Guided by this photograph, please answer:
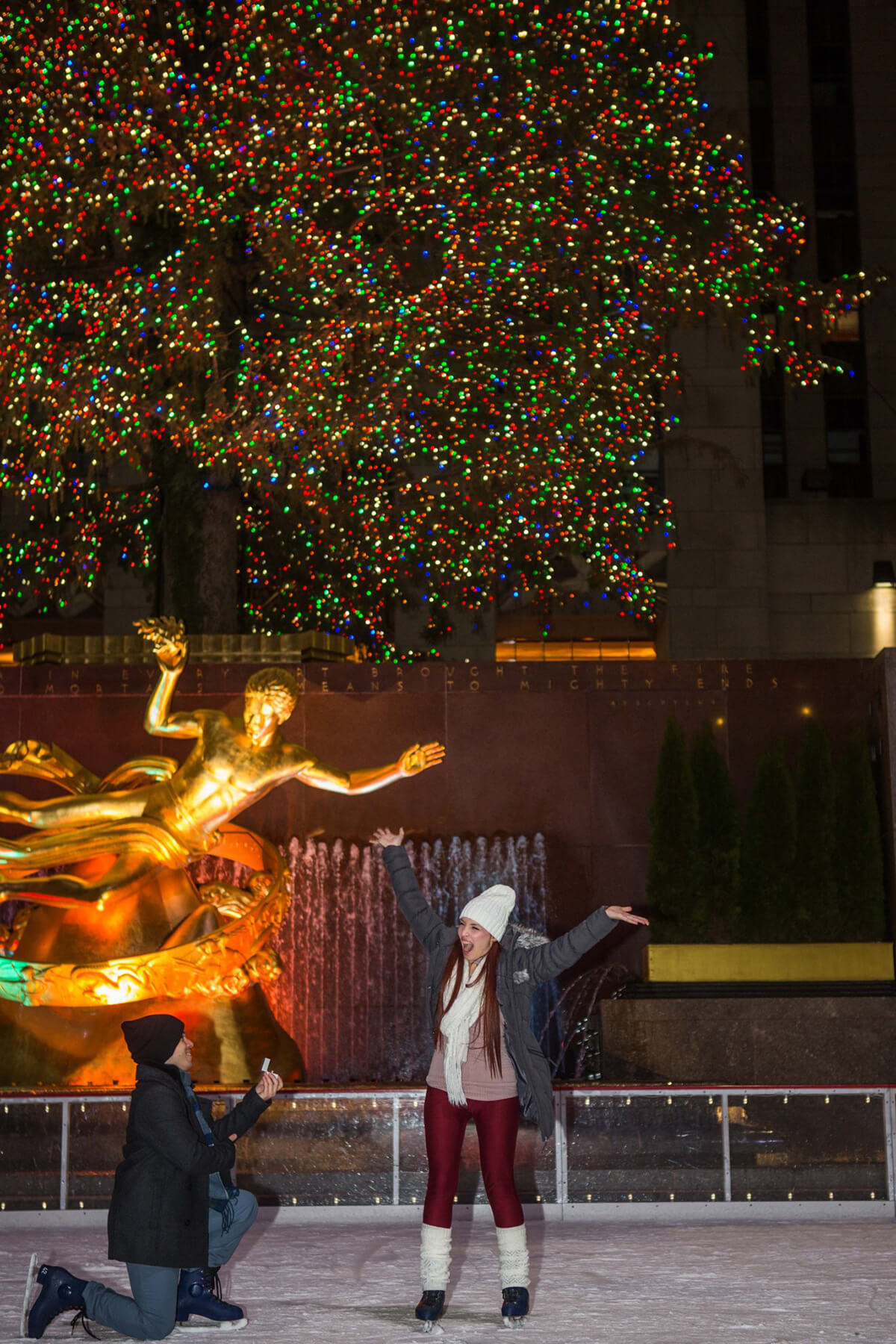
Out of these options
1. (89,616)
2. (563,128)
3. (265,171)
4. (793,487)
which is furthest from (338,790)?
(793,487)

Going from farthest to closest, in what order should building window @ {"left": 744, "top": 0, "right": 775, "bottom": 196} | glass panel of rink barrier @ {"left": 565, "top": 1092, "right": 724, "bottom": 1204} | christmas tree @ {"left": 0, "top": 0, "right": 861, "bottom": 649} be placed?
building window @ {"left": 744, "top": 0, "right": 775, "bottom": 196} → christmas tree @ {"left": 0, "top": 0, "right": 861, "bottom": 649} → glass panel of rink barrier @ {"left": 565, "top": 1092, "right": 724, "bottom": 1204}

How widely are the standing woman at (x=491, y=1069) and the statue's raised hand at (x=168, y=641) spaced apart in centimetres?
561

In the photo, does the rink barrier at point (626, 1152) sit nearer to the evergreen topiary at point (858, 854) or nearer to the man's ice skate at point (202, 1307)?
the man's ice skate at point (202, 1307)

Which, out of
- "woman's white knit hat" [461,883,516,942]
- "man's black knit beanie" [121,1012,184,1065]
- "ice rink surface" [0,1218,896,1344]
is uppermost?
"woman's white knit hat" [461,883,516,942]

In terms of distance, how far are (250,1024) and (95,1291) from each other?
567 cm

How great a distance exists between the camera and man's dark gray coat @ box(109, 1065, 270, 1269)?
19.0 feet

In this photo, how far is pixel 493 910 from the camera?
6379 millimetres

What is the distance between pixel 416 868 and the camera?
43.7ft

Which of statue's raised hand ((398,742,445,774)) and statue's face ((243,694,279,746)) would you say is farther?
statue's face ((243,694,279,746))

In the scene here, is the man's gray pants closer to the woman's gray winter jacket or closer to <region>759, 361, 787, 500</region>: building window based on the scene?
the woman's gray winter jacket

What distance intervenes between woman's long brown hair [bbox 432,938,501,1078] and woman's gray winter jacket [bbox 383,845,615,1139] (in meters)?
0.04

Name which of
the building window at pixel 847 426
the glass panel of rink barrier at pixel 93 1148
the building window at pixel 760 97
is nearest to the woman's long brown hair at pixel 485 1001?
the glass panel of rink barrier at pixel 93 1148

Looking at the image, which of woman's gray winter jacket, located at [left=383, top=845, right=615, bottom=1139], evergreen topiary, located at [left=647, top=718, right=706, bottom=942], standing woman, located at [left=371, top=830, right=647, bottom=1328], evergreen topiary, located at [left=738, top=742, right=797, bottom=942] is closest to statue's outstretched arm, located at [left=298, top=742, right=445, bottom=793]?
evergreen topiary, located at [left=647, top=718, right=706, bottom=942]

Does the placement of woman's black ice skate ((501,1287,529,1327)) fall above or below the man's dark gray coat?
below
